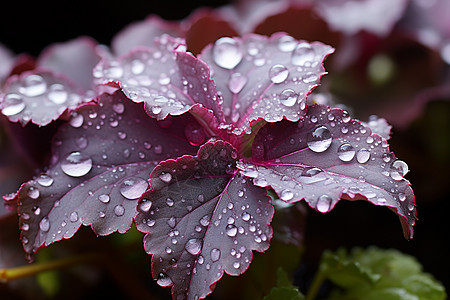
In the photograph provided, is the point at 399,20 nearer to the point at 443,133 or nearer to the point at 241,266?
the point at 443,133

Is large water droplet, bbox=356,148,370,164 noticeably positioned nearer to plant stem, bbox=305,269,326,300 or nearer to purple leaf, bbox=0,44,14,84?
plant stem, bbox=305,269,326,300

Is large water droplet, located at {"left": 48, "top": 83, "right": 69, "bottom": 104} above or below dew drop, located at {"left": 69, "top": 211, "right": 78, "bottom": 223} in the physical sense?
above

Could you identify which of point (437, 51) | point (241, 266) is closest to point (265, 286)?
point (241, 266)

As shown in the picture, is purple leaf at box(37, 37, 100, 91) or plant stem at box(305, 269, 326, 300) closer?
plant stem at box(305, 269, 326, 300)

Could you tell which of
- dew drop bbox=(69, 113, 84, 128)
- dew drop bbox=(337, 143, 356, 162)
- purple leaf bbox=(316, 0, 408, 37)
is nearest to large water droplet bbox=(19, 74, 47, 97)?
dew drop bbox=(69, 113, 84, 128)

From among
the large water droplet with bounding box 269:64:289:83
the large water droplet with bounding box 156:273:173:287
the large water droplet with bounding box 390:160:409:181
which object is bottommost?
the large water droplet with bounding box 156:273:173:287

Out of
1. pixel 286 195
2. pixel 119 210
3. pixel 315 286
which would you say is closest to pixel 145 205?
pixel 119 210

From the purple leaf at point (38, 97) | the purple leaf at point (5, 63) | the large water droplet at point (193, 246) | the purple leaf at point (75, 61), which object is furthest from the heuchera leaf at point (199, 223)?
the purple leaf at point (5, 63)
